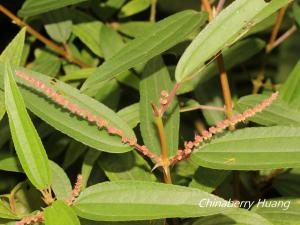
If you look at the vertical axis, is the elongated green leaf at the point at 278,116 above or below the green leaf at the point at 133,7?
below

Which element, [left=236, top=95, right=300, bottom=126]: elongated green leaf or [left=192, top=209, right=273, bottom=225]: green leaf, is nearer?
[left=192, top=209, right=273, bottom=225]: green leaf

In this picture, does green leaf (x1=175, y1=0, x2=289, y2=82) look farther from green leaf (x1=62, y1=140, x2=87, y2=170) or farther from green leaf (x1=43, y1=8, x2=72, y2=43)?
green leaf (x1=43, y1=8, x2=72, y2=43)

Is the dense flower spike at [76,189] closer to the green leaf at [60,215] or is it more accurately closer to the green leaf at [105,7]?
the green leaf at [60,215]

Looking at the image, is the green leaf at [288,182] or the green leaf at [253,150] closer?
the green leaf at [253,150]

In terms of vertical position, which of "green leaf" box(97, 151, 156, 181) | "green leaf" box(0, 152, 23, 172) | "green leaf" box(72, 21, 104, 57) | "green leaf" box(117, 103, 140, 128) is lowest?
"green leaf" box(97, 151, 156, 181)

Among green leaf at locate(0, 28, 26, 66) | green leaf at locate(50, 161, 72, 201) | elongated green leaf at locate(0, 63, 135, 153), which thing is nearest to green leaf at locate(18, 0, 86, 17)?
green leaf at locate(0, 28, 26, 66)

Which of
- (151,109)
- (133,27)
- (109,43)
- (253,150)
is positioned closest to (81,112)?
(151,109)

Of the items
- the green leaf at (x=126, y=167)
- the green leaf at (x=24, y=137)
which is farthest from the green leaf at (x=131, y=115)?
the green leaf at (x=24, y=137)
